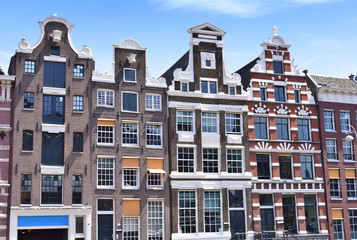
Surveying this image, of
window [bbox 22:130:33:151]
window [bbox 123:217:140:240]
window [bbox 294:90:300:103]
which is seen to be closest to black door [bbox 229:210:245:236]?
window [bbox 123:217:140:240]

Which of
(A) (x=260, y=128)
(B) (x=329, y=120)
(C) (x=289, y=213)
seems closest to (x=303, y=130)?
(B) (x=329, y=120)

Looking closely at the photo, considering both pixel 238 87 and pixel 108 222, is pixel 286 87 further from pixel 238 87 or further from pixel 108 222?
pixel 108 222

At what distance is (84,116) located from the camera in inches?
1416

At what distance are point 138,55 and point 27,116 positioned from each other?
9360 millimetres

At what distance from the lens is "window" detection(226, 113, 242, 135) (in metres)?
→ 40.0

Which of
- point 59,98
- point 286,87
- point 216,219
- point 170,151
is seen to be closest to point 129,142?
point 170,151

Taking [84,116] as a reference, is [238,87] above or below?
above

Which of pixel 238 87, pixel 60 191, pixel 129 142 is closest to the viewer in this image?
pixel 60 191

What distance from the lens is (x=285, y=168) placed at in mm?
41219

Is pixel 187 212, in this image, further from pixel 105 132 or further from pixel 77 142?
pixel 77 142

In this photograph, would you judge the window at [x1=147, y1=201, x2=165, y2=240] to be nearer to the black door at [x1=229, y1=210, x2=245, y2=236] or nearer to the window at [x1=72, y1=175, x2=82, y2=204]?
the window at [x1=72, y1=175, x2=82, y2=204]

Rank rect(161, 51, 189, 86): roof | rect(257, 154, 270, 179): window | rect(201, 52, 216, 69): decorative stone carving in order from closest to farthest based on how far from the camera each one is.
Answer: rect(201, 52, 216, 69): decorative stone carving < rect(257, 154, 270, 179): window < rect(161, 51, 189, 86): roof

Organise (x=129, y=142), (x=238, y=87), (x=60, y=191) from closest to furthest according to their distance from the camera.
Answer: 1. (x=60, y=191)
2. (x=129, y=142)
3. (x=238, y=87)

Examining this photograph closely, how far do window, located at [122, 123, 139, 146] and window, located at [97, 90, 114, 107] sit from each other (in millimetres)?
1908
